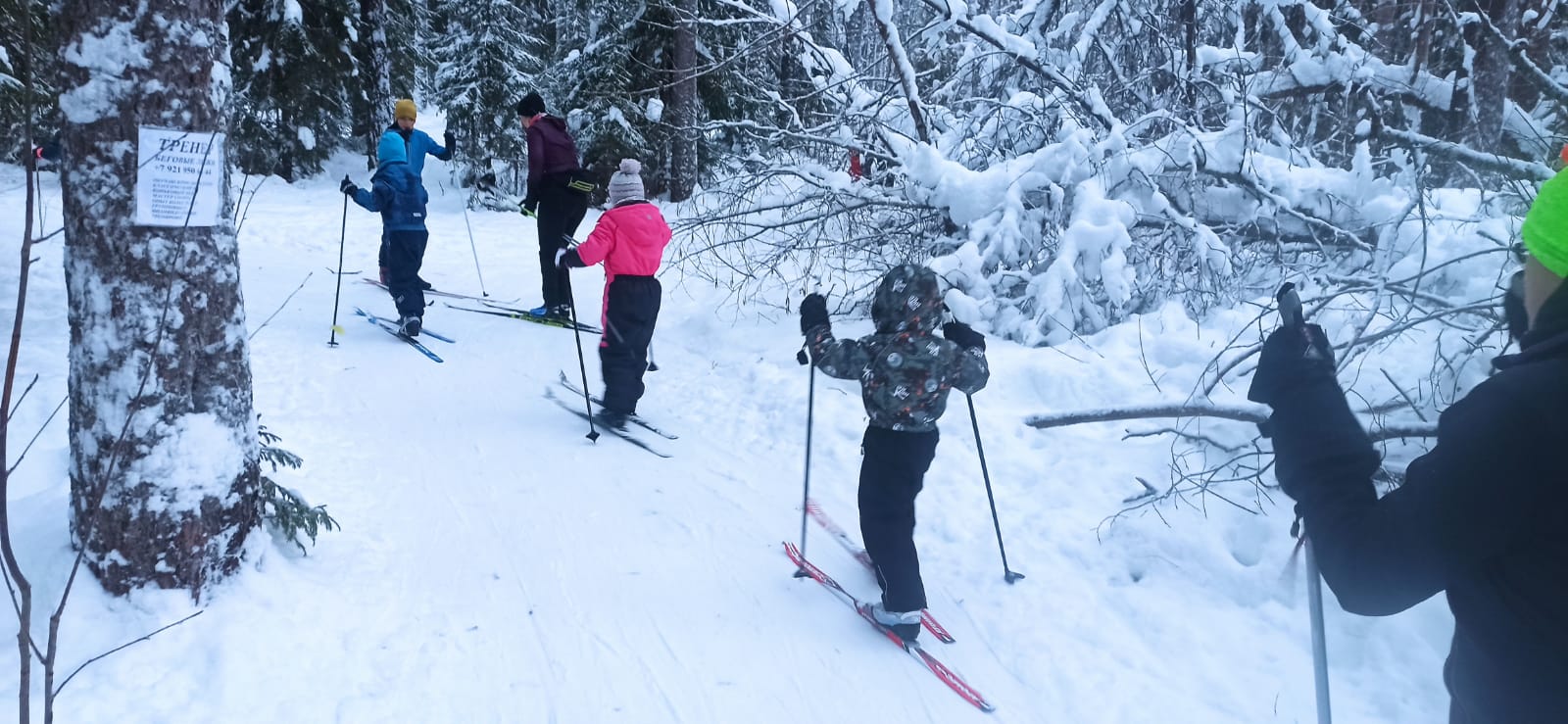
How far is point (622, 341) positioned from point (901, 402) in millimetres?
3179

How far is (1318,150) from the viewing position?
25.3ft

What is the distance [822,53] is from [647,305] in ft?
11.9

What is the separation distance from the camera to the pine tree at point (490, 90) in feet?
61.4

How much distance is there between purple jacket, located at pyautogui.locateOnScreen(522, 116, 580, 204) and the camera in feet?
30.0

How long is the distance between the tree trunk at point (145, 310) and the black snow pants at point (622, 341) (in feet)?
10.4

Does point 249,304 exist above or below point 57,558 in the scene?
below

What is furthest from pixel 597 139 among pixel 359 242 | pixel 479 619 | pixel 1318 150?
pixel 479 619

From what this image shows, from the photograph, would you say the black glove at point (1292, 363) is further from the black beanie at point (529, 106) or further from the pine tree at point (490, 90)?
the pine tree at point (490, 90)

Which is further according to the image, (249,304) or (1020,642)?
(249,304)

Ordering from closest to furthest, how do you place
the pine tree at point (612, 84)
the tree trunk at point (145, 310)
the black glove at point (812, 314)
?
1. the tree trunk at point (145, 310)
2. the black glove at point (812, 314)
3. the pine tree at point (612, 84)

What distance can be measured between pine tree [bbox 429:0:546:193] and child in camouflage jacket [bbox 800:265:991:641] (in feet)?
53.9

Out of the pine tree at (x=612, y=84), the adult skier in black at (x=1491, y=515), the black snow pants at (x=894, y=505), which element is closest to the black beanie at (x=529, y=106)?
the black snow pants at (x=894, y=505)

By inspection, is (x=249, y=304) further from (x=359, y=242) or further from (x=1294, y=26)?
(x=1294, y=26)

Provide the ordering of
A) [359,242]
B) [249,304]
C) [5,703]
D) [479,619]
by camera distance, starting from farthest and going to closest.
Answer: [359,242] < [249,304] < [479,619] < [5,703]
